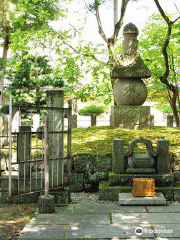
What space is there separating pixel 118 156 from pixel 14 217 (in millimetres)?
2977

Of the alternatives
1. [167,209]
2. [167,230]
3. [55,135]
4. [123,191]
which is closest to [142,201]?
[167,209]

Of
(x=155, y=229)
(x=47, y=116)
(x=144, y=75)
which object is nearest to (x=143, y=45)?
(x=144, y=75)

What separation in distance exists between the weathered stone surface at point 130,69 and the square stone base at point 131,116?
44.7 inches

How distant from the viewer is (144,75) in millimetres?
10680

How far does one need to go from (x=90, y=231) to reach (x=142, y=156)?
314cm

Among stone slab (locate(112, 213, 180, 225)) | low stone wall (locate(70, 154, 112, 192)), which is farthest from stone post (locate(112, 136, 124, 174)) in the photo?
stone slab (locate(112, 213, 180, 225))

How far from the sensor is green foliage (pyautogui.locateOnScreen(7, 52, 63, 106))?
16734 millimetres

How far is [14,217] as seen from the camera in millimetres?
6094

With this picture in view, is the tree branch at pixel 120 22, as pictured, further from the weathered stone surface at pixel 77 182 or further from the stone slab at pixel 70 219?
the stone slab at pixel 70 219

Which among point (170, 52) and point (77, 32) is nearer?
point (77, 32)

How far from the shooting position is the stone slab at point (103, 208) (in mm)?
6348

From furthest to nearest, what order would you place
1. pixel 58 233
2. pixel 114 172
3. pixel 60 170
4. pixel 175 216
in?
pixel 114 172
pixel 60 170
pixel 175 216
pixel 58 233

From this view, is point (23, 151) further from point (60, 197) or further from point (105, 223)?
point (105, 223)

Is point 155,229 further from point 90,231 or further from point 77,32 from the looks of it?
point 77,32
